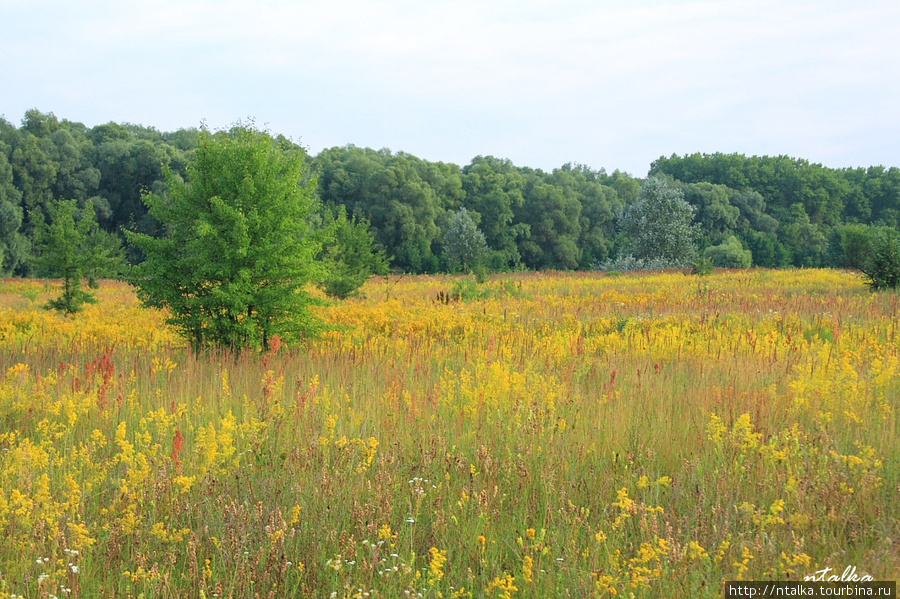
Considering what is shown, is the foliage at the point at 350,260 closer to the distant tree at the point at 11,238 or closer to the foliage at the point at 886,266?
the foliage at the point at 886,266

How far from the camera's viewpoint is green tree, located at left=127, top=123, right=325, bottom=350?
809 centimetres

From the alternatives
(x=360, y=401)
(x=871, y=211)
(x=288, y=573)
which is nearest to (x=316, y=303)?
(x=360, y=401)

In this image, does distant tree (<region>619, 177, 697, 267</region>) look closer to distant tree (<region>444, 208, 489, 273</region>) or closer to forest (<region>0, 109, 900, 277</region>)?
forest (<region>0, 109, 900, 277</region>)

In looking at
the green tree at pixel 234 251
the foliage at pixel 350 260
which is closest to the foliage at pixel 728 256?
the foliage at pixel 350 260

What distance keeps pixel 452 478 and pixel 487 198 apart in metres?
63.1

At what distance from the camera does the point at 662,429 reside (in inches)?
177

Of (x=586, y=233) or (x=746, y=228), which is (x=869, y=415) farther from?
(x=746, y=228)

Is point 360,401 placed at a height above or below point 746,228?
below

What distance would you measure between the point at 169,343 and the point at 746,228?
241 ft

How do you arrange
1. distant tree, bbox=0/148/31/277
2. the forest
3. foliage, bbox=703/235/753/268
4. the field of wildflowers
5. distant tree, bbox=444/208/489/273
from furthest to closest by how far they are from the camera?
foliage, bbox=703/235/753/268, distant tree, bbox=444/208/489/273, the forest, distant tree, bbox=0/148/31/277, the field of wildflowers

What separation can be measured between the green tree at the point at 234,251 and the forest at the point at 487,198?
31.4m

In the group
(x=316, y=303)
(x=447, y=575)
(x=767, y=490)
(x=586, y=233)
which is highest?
→ (x=586, y=233)

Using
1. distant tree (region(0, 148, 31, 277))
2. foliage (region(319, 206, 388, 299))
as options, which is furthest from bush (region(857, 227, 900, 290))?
distant tree (region(0, 148, 31, 277))

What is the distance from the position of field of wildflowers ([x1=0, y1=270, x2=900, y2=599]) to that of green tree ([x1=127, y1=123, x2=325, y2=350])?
4.15ft
